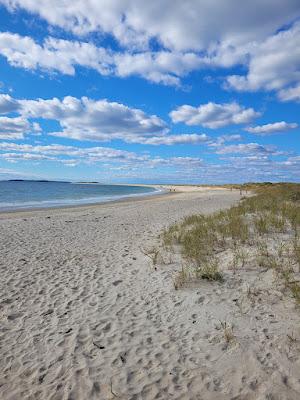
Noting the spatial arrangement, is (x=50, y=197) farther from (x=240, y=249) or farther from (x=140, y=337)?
(x=140, y=337)

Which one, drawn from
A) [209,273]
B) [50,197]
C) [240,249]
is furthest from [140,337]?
[50,197]

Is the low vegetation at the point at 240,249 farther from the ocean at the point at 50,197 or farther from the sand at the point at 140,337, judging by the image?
the ocean at the point at 50,197

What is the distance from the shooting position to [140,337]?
497cm

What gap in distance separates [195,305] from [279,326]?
5.18ft

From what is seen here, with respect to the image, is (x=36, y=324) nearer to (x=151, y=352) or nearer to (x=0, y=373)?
(x=0, y=373)

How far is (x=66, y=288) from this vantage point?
7.25 metres

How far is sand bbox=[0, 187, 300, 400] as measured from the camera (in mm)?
3842

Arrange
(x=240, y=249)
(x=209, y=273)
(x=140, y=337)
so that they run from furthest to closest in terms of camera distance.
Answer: (x=240, y=249) → (x=209, y=273) → (x=140, y=337)

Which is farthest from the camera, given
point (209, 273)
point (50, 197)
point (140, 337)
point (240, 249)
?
point (50, 197)

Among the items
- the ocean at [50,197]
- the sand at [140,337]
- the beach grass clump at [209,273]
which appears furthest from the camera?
the ocean at [50,197]

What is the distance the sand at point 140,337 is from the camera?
384cm

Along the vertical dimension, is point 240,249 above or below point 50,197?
above

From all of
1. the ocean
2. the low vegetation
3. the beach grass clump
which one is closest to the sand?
the beach grass clump

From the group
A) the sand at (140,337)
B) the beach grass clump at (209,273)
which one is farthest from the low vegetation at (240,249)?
the sand at (140,337)
